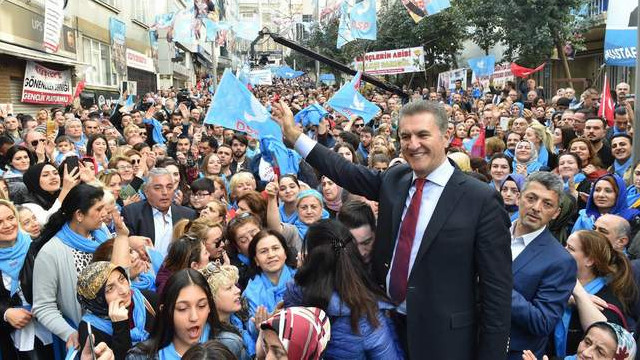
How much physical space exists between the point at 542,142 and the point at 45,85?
16.6m

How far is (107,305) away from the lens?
3.33m

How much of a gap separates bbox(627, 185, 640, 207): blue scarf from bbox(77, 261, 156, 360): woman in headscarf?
4348 millimetres

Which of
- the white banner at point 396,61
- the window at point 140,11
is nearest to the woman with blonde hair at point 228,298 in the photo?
the white banner at point 396,61

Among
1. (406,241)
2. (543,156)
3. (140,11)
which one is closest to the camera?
(406,241)

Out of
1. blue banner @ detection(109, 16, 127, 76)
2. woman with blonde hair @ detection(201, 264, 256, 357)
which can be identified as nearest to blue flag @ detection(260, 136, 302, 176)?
woman with blonde hair @ detection(201, 264, 256, 357)

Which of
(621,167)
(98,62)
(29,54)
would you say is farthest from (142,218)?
(98,62)

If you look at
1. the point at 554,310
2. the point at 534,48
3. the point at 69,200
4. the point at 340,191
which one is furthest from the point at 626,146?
the point at 534,48

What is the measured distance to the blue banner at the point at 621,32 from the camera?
823cm

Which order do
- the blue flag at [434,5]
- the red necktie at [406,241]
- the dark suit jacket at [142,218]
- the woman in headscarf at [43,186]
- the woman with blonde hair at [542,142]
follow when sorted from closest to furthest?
the red necktie at [406,241], the dark suit jacket at [142,218], the woman in headscarf at [43,186], the woman with blonde hair at [542,142], the blue flag at [434,5]

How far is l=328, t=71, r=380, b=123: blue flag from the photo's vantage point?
1049cm

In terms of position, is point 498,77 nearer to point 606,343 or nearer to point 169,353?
point 606,343

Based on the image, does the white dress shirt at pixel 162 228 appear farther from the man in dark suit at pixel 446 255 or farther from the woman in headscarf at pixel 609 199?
the woman in headscarf at pixel 609 199

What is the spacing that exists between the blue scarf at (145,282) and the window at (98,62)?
2199cm

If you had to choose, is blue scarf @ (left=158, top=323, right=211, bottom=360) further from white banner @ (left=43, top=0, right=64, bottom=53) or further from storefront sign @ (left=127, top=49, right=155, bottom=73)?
storefront sign @ (left=127, top=49, right=155, bottom=73)
